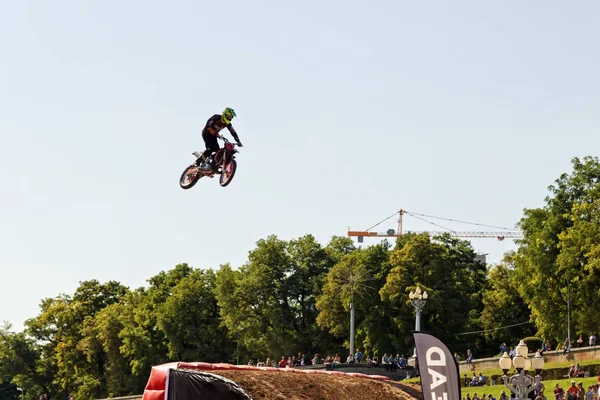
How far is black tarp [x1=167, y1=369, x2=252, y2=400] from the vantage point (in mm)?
23781

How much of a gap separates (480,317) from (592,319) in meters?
20.4

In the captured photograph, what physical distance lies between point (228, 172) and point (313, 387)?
743 cm

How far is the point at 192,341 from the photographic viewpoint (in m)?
87.6

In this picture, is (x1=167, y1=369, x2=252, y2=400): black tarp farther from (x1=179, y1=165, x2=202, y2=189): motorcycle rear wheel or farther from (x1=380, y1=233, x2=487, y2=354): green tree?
(x1=380, y1=233, x2=487, y2=354): green tree

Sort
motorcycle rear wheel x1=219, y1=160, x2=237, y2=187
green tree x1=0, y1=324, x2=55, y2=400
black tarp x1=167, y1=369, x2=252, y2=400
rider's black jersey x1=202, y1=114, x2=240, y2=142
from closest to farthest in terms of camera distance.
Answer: black tarp x1=167, y1=369, x2=252, y2=400
rider's black jersey x1=202, y1=114, x2=240, y2=142
motorcycle rear wheel x1=219, y1=160, x2=237, y2=187
green tree x1=0, y1=324, x2=55, y2=400

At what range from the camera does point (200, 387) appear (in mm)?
23859

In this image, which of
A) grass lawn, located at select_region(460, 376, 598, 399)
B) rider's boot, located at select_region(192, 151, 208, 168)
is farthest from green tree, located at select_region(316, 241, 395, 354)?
rider's boot, located at select_region(192, 151, 208, 168)

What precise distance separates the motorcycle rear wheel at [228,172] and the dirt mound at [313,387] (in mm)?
6381

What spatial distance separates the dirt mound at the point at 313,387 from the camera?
25156 millimetres

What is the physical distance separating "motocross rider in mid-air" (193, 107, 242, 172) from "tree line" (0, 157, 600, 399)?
35216 mm

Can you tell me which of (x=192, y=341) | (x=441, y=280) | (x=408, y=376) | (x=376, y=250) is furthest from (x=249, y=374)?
(x=192, y=341)

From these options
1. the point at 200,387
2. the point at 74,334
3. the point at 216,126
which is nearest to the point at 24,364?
the point at 74,334

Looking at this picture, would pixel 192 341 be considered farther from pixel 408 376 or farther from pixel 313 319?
pixel 408 376

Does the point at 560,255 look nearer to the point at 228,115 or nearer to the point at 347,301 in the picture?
the point at 347,301
